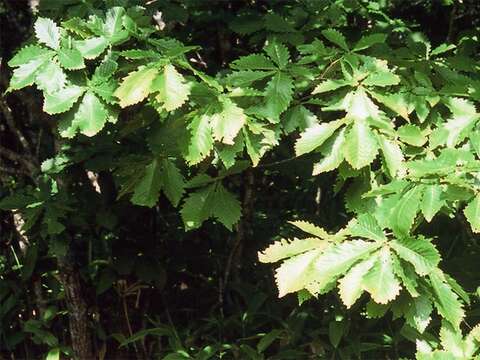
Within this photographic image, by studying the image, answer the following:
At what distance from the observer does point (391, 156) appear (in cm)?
196

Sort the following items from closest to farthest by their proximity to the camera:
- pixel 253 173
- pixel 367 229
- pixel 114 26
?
pixel 367 229
pixel 114 26
pixel 253 173

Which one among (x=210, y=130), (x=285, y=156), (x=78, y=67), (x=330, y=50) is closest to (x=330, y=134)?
(x=210, y=130)

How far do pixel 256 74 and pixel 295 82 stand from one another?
0.17 meters

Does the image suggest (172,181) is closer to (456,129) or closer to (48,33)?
(48,33)

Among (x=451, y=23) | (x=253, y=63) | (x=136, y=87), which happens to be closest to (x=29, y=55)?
(x=136, y=87)

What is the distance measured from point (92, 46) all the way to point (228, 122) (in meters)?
0.49

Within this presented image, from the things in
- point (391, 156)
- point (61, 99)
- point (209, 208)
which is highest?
point (61, 99)

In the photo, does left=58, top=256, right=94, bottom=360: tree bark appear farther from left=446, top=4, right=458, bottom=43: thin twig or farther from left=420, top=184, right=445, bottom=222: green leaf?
left=446, top=4, right=458, bottom=43: thin twig

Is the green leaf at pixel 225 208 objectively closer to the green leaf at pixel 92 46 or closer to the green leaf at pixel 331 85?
the green leaf at pixel 331 85

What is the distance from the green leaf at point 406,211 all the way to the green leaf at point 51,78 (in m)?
1.06

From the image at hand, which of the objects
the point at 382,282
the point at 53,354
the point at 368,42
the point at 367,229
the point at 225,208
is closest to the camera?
the point at 382,282

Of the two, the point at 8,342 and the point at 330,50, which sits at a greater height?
the point at 330,50

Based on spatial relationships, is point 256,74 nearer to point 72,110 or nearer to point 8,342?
point 72,110

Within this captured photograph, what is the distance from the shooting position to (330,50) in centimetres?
230
